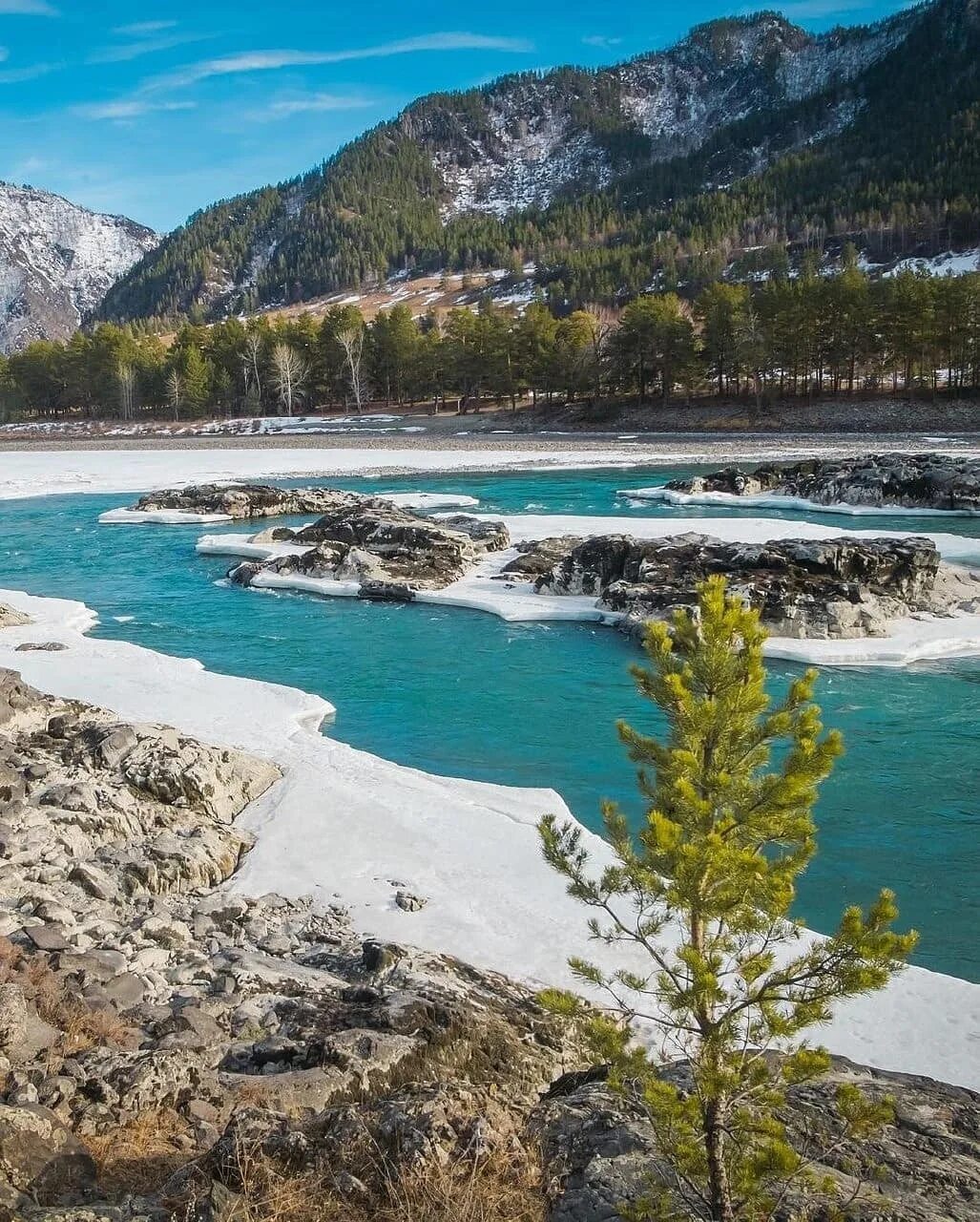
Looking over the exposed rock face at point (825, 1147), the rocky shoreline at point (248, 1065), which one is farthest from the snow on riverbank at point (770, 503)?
the exposed rock face at point (825, 1147)

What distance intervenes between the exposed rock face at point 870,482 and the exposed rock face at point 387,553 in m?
17.8

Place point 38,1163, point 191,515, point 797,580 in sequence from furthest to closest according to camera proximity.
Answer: point 191,515
point 797,580
point 38,1163

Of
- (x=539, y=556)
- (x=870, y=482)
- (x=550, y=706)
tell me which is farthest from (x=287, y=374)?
(x=550, y=706)

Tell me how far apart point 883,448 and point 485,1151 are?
6059 cm

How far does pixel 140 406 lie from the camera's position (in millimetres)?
117125

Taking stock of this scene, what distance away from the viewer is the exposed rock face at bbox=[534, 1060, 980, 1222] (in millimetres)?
5039

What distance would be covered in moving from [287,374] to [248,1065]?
330 feet

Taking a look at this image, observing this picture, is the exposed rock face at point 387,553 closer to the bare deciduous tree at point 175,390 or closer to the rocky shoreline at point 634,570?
the rocky shoreline at point 634,570

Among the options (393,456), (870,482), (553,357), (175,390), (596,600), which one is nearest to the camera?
(596,600)

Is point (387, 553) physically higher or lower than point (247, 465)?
lower

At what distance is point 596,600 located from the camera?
26156mm

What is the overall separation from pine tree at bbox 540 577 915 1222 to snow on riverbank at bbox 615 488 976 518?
3862 cm

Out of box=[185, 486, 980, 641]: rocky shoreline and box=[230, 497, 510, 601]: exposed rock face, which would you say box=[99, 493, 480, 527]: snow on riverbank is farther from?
box=[230, 497, 510, 601]: exposed rock face

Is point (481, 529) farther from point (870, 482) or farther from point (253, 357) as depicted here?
point (253, 357)
